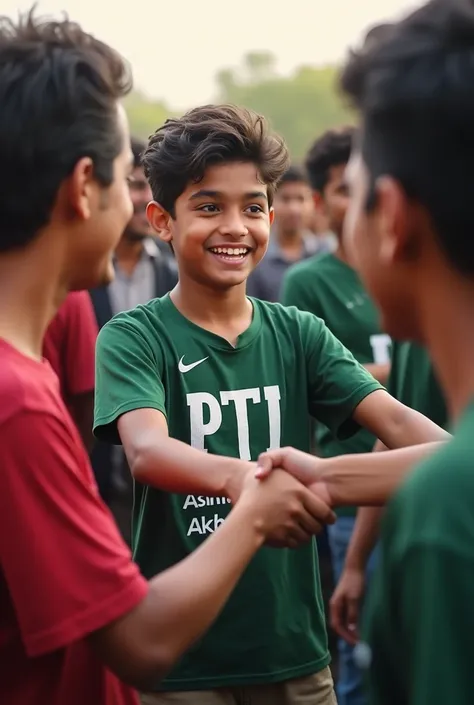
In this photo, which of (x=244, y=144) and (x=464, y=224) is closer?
(x=464, y=224)

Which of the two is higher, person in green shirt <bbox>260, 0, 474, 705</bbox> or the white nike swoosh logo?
person in green shirt <bbox>260, 0, 474, 705</bbox>

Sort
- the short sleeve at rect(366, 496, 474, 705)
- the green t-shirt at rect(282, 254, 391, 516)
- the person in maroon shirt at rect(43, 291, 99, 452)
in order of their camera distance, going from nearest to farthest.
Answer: the short sleeve at rect(366, 496, 474, 705), the person in maroon shirt at rect(43, 291, 99, 452), the green t-shirt at rect(282, 254, 391, 516)

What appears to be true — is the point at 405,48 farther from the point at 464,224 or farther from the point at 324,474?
the point at 324,474

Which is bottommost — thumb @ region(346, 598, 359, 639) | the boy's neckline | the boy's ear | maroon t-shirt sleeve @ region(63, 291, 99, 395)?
thumb @ region(346, 598, 359, 639)

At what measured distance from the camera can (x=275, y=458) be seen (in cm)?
250

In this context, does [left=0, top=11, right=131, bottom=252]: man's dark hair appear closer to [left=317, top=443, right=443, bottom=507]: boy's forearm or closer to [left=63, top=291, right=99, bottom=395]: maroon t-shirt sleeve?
[left=317, top=443, right=443, bottom=507]: boy's forearm

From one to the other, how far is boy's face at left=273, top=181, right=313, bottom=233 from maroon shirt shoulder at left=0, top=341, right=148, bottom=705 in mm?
7562

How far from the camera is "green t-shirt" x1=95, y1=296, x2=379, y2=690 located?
113 inches

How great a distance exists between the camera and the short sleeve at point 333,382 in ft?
9.85

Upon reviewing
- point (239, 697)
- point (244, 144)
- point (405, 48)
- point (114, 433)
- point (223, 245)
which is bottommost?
point (239, 697)

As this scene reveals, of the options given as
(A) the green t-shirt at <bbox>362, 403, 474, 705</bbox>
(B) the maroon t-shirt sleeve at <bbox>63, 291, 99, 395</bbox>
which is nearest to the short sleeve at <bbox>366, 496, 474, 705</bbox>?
(A) the green t-shirt at <bbox>362, 403, 474, 705</bbox>

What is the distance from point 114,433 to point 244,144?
90 centimetres

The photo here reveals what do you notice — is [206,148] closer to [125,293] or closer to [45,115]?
[45,115]

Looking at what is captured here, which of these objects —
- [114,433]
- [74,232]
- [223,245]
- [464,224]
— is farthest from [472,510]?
[223,245]
